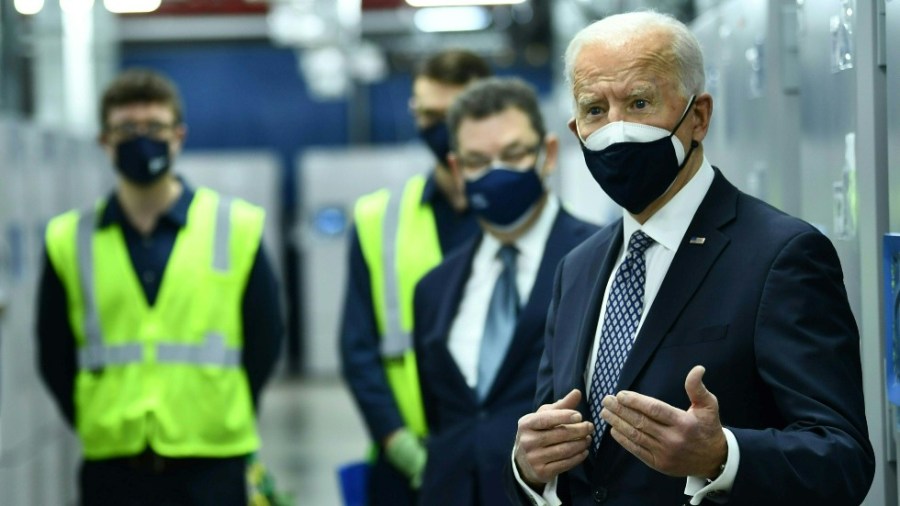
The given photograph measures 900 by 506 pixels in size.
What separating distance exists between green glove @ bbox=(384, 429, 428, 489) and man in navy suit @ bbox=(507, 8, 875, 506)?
152 cm

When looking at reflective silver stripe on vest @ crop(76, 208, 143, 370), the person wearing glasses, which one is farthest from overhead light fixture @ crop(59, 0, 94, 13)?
reflective silver stripe on vest @ crop(76, 208, 143, 370)

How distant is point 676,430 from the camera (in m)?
1.84

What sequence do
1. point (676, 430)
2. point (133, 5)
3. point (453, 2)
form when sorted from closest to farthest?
1. point (676, 430)
2. point (453, 2)
3. point (133, 5)

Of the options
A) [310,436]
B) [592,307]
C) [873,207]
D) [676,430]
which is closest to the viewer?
[676,430]

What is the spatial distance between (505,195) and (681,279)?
1261 millimetres

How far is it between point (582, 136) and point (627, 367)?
380mm

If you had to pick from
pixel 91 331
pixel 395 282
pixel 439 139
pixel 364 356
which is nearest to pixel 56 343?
pixel 91 331

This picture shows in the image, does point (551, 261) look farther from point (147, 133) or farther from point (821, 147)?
point (147, 133)

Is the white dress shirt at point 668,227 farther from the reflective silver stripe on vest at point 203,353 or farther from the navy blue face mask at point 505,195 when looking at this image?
the reflective silver stripe on vest at point 203,353

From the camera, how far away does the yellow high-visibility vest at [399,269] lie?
4.12 metres

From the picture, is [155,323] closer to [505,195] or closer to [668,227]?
[505,195]

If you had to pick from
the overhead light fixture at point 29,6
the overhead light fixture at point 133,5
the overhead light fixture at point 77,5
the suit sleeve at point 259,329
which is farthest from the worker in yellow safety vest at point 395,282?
the overhead light fixture at point 133,5

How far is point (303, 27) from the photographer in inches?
381

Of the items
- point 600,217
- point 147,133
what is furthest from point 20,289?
point 600,217
